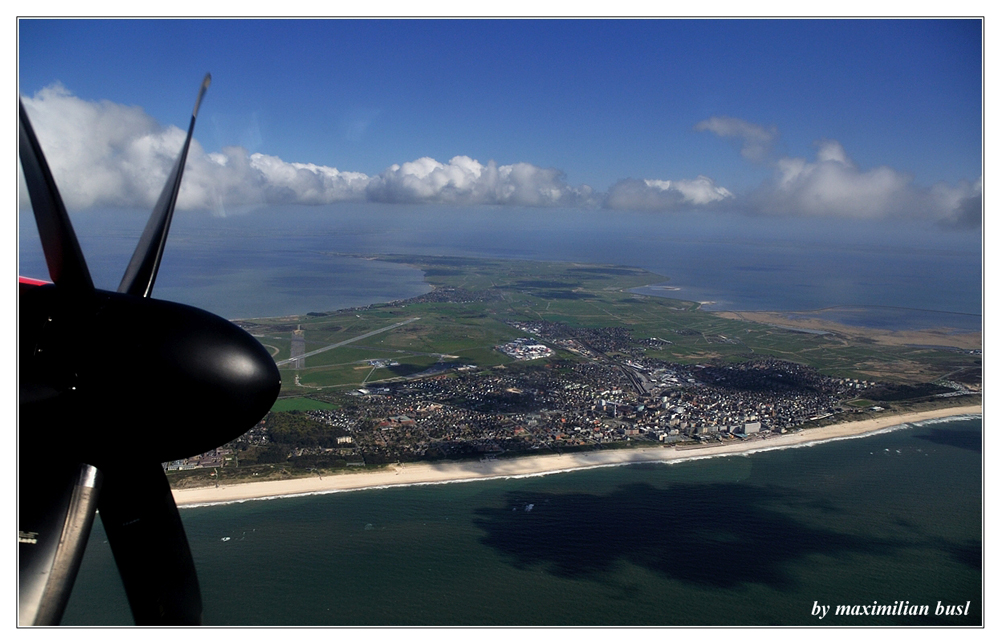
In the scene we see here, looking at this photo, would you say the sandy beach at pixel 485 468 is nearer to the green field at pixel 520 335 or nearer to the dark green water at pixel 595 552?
the dark green water at pixel 595 552

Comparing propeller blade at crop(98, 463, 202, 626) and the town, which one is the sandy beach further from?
propeller blade at crop(98, 463, 202, 626)

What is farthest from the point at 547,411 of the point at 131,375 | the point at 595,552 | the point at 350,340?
the point at 131,375

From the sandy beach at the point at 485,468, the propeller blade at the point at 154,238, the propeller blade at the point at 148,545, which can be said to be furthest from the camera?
the sandy beach at the point at 485,468

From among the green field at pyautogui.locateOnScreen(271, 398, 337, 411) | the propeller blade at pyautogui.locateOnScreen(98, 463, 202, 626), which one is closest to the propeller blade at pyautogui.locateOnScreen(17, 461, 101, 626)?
the propeller blade at pyautogui.locateOnScreen(98, 463, 202, 626)

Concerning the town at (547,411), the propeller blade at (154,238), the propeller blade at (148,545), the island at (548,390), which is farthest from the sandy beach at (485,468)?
the propeller blade at (148,545)

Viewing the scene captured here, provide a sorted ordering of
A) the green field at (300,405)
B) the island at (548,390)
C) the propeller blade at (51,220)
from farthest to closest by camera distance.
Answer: the green field at (300,405), the island at (548,390), the propeller blade at (51,220)

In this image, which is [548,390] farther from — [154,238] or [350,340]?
[154,238]
